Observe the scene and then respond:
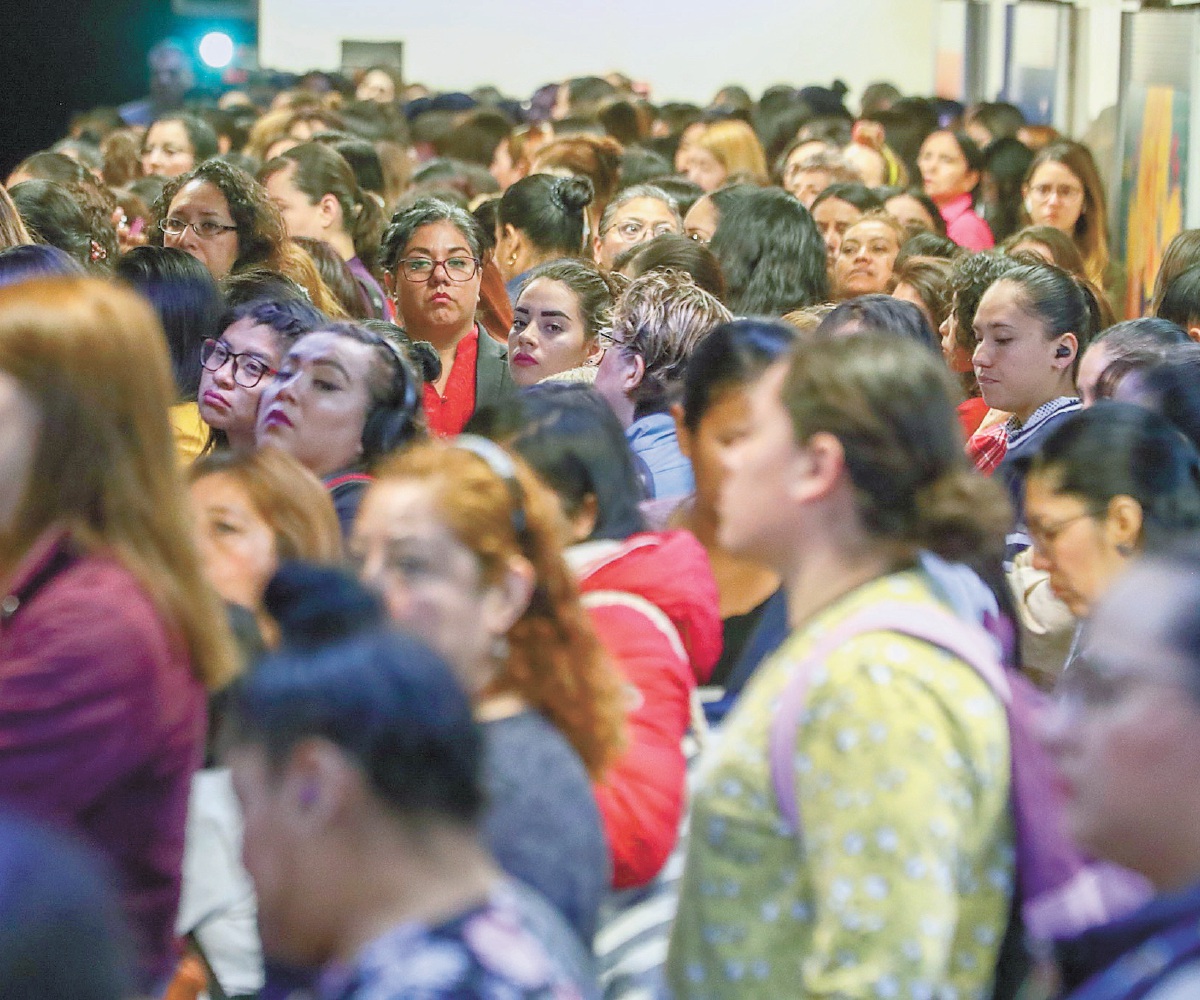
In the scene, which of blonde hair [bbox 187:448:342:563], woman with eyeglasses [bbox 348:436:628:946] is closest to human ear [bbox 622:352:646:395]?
blonde hair [bbox 187:448:342:563]

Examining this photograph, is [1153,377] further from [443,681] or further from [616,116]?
[616,116]

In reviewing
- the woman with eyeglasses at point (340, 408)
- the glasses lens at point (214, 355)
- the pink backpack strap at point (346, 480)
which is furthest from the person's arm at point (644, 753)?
the glasses lens at point (214, 355)

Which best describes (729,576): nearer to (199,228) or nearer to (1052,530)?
(1052,530)

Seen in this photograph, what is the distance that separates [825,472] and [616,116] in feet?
33.8

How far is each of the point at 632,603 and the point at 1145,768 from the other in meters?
1.12

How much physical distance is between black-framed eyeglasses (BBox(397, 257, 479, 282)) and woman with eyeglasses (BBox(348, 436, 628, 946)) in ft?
11.1

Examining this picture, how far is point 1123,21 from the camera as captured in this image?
10.5 metres

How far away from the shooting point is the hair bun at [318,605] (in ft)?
5.57

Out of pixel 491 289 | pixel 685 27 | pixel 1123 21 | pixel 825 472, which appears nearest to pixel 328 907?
pixel 825 472

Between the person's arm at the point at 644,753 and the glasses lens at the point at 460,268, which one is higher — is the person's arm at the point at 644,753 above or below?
below

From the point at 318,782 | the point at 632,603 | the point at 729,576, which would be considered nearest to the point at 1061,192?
the point at 729,576

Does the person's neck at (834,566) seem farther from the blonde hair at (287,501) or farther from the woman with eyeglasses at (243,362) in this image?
the woman with eyeglasses at (243,362)

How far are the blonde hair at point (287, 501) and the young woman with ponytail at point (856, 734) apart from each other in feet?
3.54

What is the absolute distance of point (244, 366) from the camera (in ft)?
14.0
